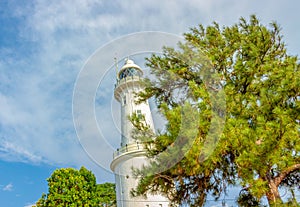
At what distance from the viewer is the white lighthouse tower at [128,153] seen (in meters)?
15.2

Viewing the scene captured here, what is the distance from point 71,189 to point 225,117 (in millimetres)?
15274

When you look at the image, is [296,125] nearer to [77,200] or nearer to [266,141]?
[266,141]

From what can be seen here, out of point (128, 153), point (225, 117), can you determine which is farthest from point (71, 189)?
point (225, 117)

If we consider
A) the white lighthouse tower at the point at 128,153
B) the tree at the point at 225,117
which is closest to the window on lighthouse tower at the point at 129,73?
the white lighthouse tower at the point at 128,153

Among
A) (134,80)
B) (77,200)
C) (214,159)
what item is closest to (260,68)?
(214,159)

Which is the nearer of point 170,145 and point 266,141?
point 266,141

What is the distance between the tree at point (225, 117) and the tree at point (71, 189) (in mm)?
12680

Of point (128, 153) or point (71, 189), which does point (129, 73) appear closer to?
point (128, 153)

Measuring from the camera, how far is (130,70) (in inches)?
779

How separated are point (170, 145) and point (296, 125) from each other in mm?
2548

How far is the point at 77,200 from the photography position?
61.2 feet

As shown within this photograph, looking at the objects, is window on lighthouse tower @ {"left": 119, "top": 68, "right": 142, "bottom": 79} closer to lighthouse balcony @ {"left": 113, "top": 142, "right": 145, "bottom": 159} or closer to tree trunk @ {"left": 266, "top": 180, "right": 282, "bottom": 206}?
lighthouse balcony @ {"left": 113, "top": 142, "right": 145, "bottom": 159}

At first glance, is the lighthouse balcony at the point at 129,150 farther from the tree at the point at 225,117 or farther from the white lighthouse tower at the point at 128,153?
the tree at the point at 225,117

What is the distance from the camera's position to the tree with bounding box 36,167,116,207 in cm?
1828
